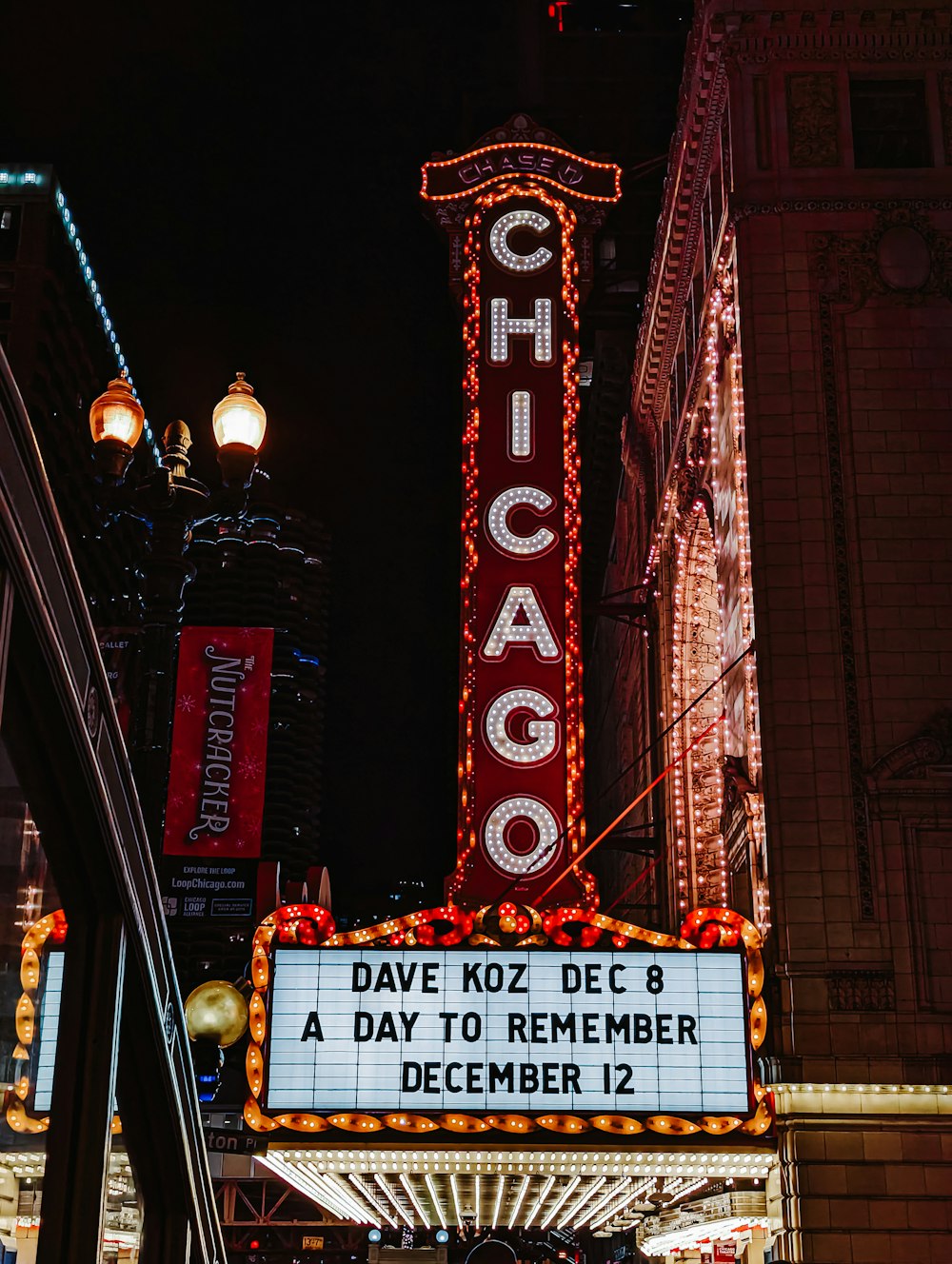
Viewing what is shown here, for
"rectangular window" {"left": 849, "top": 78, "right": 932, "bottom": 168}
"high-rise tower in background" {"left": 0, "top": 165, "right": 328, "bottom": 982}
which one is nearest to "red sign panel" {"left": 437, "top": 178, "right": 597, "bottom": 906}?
"rectangular window" {"left": 849, "top": 78, "right": 932, "bottom": 168}

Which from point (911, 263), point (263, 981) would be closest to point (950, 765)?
point (911, 263)

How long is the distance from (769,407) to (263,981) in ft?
29.4

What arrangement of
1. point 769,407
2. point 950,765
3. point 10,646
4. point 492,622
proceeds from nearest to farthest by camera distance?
point 10,646
point 950,765
point 769,407
point 492,622

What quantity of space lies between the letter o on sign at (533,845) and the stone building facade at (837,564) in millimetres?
2502

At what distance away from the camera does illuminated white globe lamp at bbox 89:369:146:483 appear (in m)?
12.3

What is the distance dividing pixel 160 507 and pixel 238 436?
111 centimetres

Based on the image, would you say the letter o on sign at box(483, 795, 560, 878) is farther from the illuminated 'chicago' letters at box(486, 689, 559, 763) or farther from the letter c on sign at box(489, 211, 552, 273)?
the letter c on sign at box(489, 211, 552, 273)

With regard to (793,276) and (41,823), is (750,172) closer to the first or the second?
(793,276)

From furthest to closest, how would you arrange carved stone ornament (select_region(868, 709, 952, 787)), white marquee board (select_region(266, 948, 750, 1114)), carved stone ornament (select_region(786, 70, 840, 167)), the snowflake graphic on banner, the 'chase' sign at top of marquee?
the 'chase' sign at top of marquee < the snowflake graphic on banner < carved stone ornament (select_region(786, 70, 840, 167)) < carved stone ornament (select_region(868, 709, 952, 787)) < white marquee board (select_region(266, 948, 750, 1114))

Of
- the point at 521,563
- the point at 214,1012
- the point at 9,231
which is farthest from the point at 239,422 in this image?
the point at 9,231

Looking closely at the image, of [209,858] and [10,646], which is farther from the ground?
[209,858]

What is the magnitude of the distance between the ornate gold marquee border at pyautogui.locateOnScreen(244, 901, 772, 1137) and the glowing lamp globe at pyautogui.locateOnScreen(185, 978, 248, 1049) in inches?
45.0

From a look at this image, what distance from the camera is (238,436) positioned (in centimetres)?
1236

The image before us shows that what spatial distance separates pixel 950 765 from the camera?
15422 millimetres
